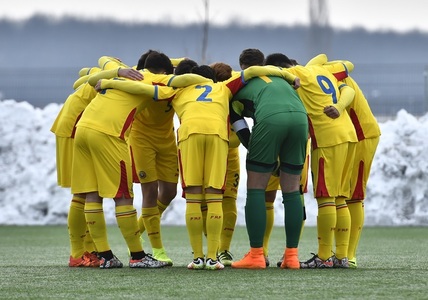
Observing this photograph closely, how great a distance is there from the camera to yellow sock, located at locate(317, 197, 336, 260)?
9.12m

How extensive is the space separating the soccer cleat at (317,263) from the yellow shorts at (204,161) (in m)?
1.05

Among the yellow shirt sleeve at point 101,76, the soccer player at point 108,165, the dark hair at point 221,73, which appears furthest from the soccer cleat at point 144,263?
the dark hair at point 221,73

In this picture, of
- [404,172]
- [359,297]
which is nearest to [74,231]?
[359,297]

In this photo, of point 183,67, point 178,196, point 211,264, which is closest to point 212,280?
point 211,264

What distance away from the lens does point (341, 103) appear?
366 inches

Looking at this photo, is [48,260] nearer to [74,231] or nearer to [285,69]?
[74,231]

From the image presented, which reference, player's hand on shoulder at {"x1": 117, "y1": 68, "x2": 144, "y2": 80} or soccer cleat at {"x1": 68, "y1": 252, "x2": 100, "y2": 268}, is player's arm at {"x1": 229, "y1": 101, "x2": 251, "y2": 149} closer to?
player's hand on shoulder at {"x1": 117, "y1": 68, "x2": 144, "y2": 80}

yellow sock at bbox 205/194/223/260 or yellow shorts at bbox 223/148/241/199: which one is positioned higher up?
yellow shorts at bbox 223/148/241/199

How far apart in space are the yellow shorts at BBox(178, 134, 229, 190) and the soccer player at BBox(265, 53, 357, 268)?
2.98ft

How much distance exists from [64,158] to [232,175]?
163 centimetres

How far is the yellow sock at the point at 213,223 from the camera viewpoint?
880 cm

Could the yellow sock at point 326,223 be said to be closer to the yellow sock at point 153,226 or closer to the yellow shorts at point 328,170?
the yellow shorts at point 328,170

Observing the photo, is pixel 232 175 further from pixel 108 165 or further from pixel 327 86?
pixel 108 165

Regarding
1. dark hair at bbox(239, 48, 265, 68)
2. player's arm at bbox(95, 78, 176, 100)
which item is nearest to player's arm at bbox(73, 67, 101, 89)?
player's arm at bbox(95, 78, 176, 100)
